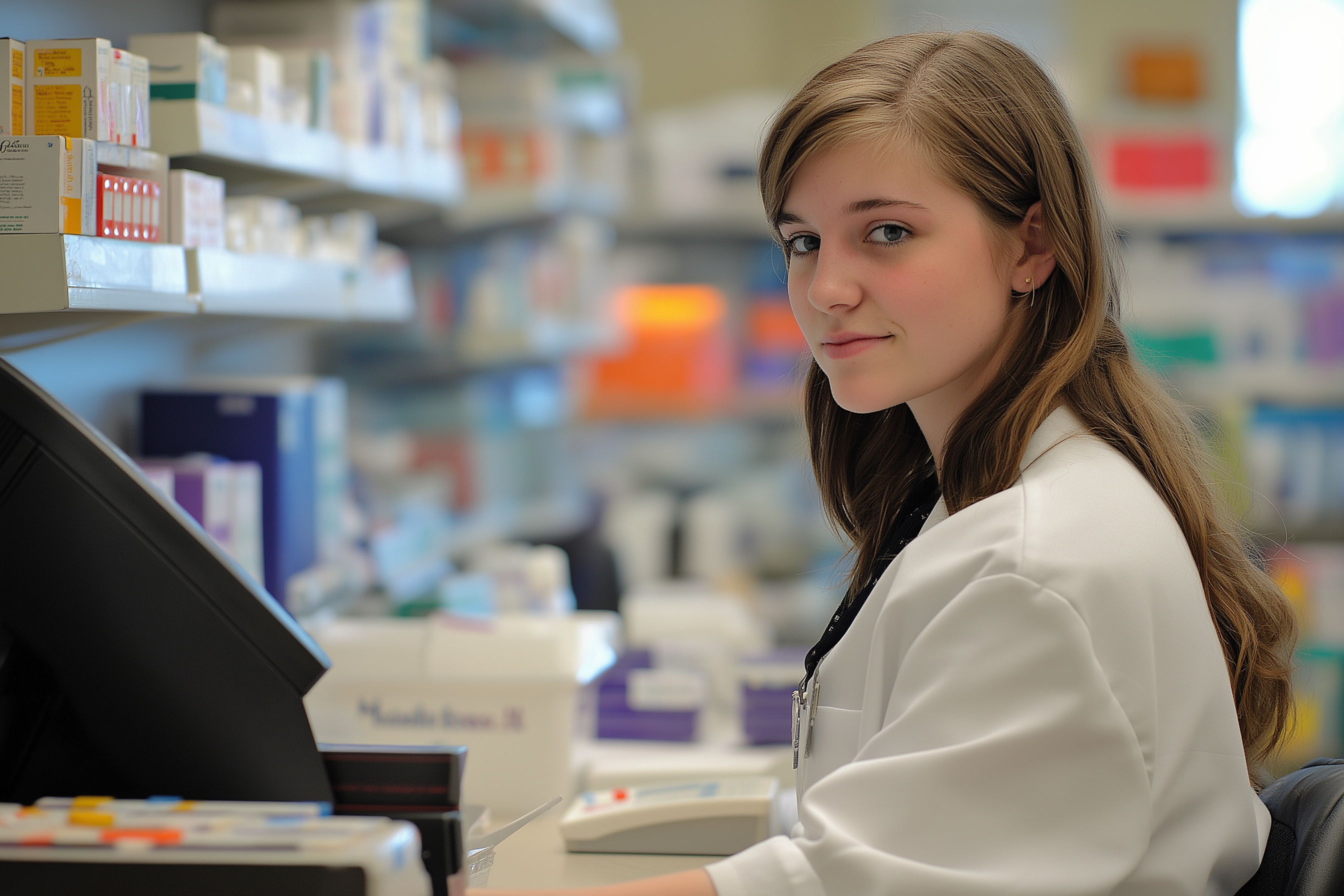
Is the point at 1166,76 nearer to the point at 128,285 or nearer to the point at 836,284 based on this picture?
the point at 836,284

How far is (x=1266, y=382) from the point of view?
4.32 meters

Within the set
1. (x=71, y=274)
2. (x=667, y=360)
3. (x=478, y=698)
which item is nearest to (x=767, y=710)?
(x=478, y=698)

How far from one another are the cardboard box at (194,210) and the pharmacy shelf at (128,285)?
0.01 meters

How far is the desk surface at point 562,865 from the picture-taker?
1.41 metres

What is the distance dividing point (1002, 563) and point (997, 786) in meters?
0.18

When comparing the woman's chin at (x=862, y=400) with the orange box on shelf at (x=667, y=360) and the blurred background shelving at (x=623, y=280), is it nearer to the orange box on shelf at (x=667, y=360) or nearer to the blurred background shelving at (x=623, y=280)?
the blurred background shelving at (x=623, y=280)

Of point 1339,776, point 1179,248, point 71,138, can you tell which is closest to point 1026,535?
point 1339,776

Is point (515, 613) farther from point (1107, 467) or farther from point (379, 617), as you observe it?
point (1107, 467)

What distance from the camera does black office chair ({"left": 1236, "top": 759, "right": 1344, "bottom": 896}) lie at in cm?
109

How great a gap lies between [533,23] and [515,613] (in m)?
1.78

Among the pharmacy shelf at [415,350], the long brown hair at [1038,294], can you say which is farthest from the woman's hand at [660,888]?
the pharmacy shelf at [415,350]

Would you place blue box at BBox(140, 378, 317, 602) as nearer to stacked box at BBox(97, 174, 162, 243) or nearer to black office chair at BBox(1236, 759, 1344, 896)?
stacked box at BBox(97, 174, 162, 243)

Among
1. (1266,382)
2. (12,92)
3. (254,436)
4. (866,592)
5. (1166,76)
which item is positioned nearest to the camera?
(12,92)

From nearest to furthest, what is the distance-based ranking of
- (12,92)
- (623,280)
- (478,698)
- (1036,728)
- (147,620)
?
(1036,728) → (147,620) → (12,92) → (478,698) → (623,280)
